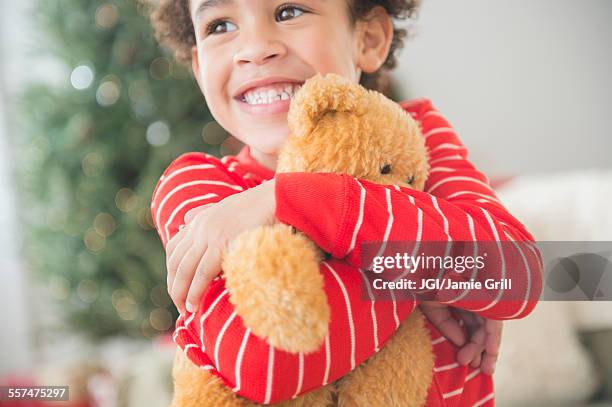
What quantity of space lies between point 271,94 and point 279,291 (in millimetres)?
351

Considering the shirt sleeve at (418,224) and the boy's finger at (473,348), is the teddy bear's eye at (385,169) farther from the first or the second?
the boy's finger at (473,348)

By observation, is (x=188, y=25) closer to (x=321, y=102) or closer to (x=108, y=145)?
(x=321, y=102)

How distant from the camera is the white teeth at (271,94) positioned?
2.31 feet

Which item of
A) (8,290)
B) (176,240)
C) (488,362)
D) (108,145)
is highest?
(176,240)

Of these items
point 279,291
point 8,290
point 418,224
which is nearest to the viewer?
point 279,291

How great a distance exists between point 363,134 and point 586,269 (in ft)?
1.76

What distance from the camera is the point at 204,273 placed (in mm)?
517

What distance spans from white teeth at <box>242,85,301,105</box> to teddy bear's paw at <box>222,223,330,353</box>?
0.97ft

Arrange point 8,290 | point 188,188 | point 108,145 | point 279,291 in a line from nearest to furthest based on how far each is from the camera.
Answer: point 279,291 → point 188,188 → point 108,145 → point 8,290

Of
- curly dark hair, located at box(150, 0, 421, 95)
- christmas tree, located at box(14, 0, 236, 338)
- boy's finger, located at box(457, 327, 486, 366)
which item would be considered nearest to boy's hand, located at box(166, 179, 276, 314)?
boy's finger, located at box(457, 327, 486, 366)

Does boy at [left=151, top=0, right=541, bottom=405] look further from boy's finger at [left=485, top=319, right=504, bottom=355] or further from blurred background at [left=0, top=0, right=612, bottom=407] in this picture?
blurred background at [left=0, top=0, right=612, bottom=407]

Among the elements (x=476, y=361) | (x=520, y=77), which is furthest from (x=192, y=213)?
(x=520, y=77)

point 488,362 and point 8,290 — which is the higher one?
point 488,362

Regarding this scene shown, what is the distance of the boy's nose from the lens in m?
0.68
